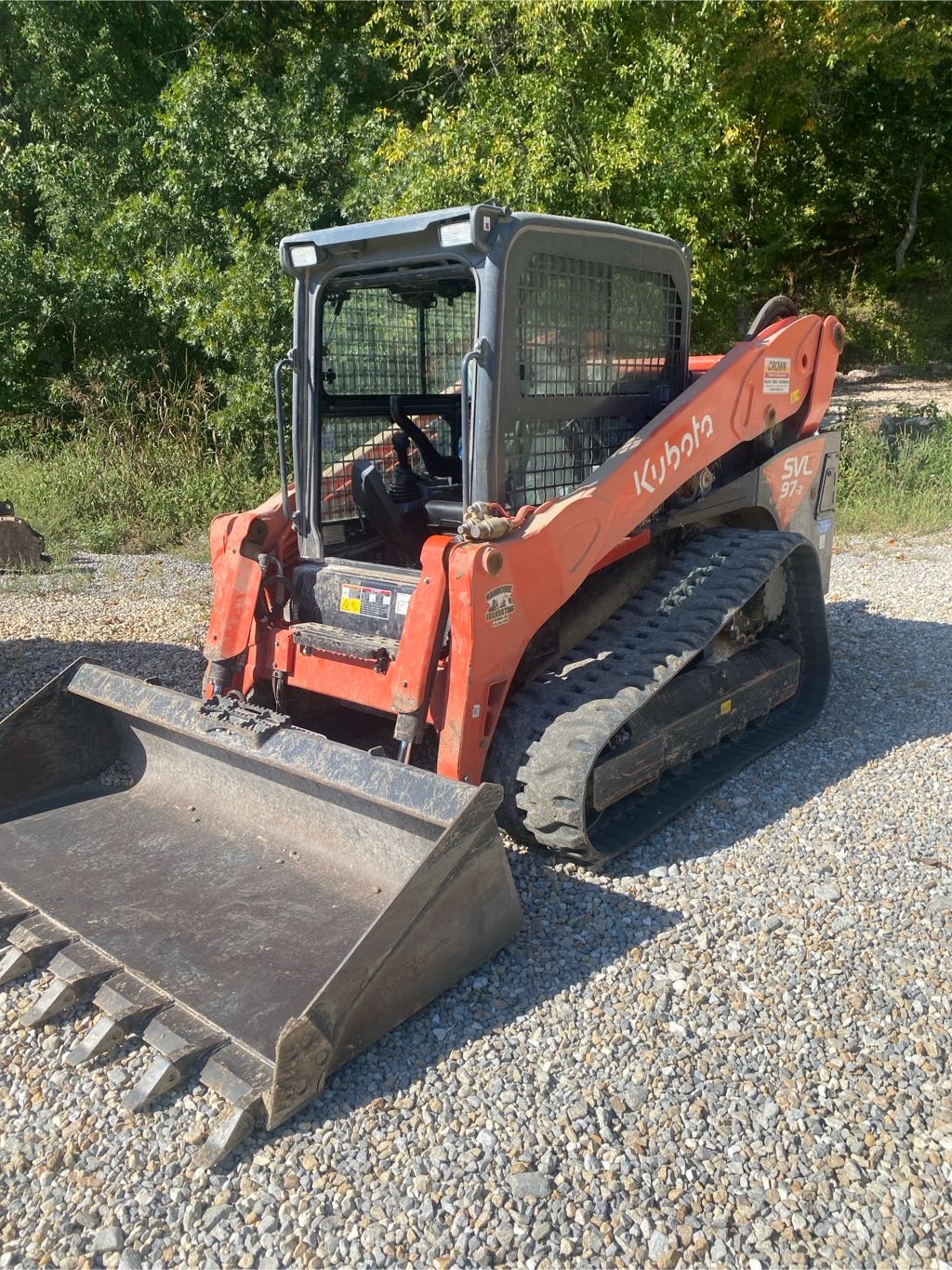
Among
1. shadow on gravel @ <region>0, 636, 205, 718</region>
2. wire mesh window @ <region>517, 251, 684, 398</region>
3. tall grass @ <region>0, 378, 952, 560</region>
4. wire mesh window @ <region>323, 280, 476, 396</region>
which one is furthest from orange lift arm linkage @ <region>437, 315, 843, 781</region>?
tall grass @ <region>0, 378, 952, 560</region>

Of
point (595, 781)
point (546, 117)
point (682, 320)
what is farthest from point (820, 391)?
point (546, 117)

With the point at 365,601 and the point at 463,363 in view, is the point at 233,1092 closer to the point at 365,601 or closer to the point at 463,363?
the point at 365,601

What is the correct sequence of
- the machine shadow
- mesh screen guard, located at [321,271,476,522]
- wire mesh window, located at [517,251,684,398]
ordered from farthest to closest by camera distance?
1. mesh screen guard, located at [321,271,476,522]
2. wire mesh window, located at [517,251,684,398]
3. the machine shadow

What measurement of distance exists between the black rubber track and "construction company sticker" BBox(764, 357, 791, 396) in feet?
2.38

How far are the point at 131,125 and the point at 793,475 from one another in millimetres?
11341

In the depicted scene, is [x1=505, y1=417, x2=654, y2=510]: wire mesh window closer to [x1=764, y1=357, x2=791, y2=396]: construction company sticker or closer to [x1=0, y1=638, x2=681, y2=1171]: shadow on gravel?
[x1=764, y1=357, x2=791, y2=396]: construction company sticker

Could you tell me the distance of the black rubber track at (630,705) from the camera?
11.8 feet

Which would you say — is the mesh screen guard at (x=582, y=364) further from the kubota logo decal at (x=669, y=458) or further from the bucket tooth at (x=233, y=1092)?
the bucket tooth at (x=233, y=1092)

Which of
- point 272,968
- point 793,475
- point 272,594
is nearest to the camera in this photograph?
point 272,968

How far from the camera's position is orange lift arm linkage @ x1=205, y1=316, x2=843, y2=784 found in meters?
3.53

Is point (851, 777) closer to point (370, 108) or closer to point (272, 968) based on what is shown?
point (272, 968)

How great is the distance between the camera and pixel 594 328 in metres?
4.17

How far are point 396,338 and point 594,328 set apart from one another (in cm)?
106

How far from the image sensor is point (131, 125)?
13.1m
